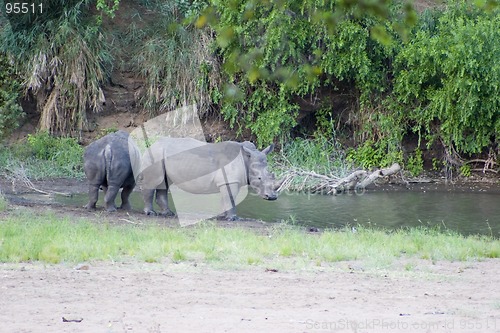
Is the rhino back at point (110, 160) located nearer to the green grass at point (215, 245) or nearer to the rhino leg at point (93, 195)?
the rhino leg at point (93, 195)

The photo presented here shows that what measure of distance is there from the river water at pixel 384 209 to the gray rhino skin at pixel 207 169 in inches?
35.3

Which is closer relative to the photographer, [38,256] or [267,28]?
[38,256]

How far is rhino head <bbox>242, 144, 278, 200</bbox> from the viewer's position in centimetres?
1288

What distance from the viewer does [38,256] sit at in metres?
8.70

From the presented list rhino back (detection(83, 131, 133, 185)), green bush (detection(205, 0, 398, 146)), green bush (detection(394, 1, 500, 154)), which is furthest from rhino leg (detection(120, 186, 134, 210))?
green bush (detection(394, 1, 500, 154))

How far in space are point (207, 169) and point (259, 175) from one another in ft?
2.72

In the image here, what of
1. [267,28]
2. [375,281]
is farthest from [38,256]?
[267,28]

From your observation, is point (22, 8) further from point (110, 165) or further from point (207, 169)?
point (207, 169)

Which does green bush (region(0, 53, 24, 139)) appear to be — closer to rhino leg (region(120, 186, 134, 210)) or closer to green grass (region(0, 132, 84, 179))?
green grass (region(0, 132, 84, 179))

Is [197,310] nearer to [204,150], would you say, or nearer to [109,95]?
[204,150]

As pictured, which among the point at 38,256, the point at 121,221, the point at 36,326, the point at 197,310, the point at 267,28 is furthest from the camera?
the point at 267,28

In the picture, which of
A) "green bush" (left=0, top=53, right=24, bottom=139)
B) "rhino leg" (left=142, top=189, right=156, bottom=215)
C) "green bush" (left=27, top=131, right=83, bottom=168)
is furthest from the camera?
"green bush" (left=0, top=53, right=24, bottom=139)

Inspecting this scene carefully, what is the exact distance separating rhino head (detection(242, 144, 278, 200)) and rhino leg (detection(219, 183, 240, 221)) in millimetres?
266

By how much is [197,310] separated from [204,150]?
6807 millimetres
